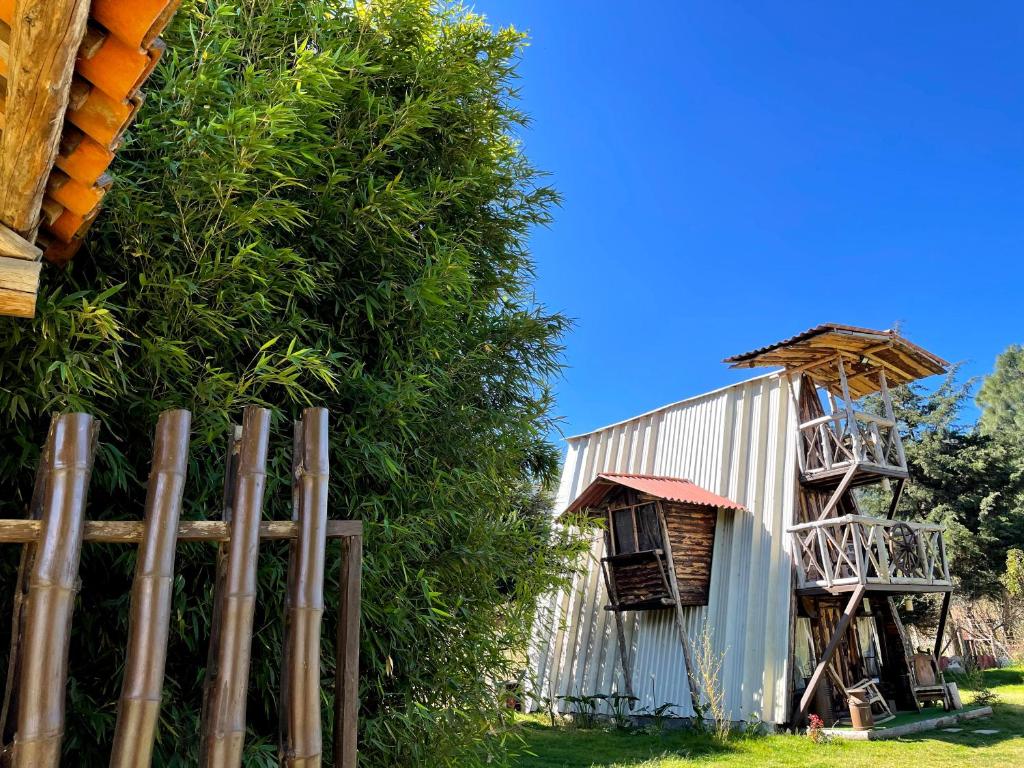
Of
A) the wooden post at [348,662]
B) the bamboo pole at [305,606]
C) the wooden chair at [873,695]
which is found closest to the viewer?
the bamboo pole at [305,606]

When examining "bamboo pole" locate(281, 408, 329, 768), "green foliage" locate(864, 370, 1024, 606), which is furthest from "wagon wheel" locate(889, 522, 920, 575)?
"bamboo pole" locate(281, 408, 329, 768)

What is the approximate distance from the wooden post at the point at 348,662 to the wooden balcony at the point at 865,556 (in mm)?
9809

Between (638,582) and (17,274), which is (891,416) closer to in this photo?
(638,582)

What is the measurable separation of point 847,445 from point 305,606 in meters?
11.1

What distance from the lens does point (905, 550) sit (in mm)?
11438

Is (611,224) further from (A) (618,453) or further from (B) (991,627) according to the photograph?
(B) (991,627)

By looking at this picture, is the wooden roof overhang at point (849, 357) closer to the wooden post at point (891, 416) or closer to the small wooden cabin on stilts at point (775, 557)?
the small wooden cabin on stilts at point (775, 557)

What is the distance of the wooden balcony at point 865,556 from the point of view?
10.7 m

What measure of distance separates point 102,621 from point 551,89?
15.6 ft

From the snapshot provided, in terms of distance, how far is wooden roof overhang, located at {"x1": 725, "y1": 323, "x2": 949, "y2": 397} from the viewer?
1098 centimetres

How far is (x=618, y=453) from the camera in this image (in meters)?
15.3

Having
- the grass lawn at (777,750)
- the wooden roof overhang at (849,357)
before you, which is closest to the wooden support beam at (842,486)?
the wooden roof overhang at (849,357)

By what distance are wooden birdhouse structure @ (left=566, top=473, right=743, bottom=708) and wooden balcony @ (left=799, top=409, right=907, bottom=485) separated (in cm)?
149

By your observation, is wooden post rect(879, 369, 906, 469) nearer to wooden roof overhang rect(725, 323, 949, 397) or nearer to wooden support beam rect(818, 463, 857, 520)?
wooden roof overhang rect(725, 323, 949, 397)
